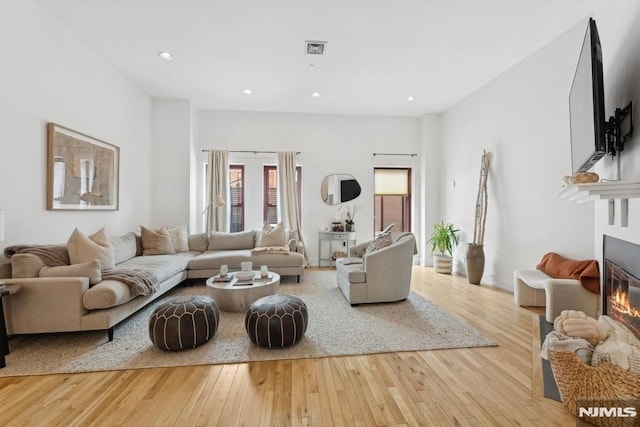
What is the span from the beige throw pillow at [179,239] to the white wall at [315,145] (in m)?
1.31

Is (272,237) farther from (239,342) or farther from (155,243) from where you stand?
(239,342)

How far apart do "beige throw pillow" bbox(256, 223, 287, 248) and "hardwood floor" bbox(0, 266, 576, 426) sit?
9.09 ft

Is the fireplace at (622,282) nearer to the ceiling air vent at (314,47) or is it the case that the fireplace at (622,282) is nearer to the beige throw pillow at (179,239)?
the ceiling air vent at (314,47)

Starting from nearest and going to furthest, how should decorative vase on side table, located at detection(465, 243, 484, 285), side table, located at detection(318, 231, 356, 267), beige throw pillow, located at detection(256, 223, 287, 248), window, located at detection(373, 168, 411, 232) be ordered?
1. decorative vase on side table, located at detection(465, 243, 484, 285)
2. beige throw pillow, located at detection(256, 223, 287, 248)
3. side table, located at detection(318, 231, 356, 267)
4. window, located at detection(373, 168, 411, 232)

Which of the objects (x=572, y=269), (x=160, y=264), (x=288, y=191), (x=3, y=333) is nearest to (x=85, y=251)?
(x=3, y=333)

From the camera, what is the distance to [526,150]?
152 inches

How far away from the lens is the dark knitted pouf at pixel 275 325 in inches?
92.9

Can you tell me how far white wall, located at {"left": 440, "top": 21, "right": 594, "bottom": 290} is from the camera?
3.30 m

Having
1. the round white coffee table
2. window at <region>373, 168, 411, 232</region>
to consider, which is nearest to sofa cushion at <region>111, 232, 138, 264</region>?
the round white coffee table

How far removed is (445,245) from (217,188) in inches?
168

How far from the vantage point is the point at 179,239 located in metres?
Answer: 4.78

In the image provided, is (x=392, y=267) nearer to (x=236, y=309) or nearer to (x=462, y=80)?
(x=236, y=309)

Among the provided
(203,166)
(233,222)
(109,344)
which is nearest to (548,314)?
(109,344)

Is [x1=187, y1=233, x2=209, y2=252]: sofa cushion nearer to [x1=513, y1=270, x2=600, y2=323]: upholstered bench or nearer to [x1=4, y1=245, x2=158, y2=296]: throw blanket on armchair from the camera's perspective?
[x1=4, y1=245, x2=158, y2=296]: throw blanket on armchair
